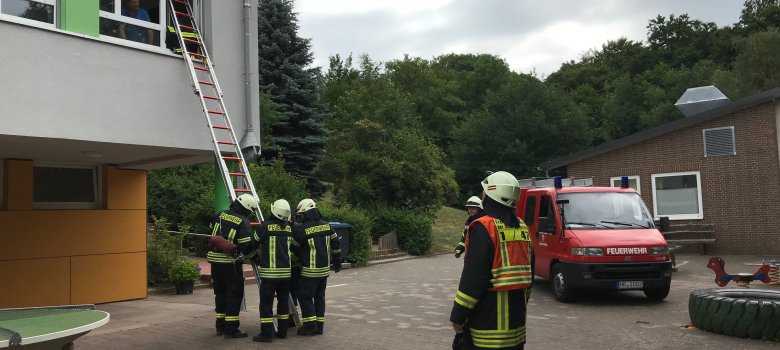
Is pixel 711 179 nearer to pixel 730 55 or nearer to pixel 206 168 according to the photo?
pixel 206 168

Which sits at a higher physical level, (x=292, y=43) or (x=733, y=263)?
(x=292, y=43)

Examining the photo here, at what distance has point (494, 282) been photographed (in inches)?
169

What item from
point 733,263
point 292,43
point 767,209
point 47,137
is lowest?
point 733,263

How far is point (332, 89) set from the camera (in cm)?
5503

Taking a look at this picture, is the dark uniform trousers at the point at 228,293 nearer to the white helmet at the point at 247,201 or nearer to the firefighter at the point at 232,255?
the firefighter at the point at 232,255

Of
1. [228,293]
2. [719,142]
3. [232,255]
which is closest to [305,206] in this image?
[232,255]

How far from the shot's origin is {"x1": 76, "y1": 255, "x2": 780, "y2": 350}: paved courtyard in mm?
8047

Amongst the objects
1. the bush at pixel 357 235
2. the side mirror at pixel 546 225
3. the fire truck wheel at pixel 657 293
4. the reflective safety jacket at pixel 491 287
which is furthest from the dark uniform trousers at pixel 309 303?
the bush at pixel 357 235

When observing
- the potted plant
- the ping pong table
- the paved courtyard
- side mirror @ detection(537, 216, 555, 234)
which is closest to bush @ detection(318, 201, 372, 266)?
the paved courtyard

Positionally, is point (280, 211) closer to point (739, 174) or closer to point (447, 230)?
point (739, 174)

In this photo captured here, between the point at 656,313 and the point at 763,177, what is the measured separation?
13.4 meters

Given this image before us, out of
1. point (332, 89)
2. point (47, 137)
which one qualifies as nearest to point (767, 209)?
point (47, 137)

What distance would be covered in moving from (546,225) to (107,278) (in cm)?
811

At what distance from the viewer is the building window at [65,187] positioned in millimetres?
10992
